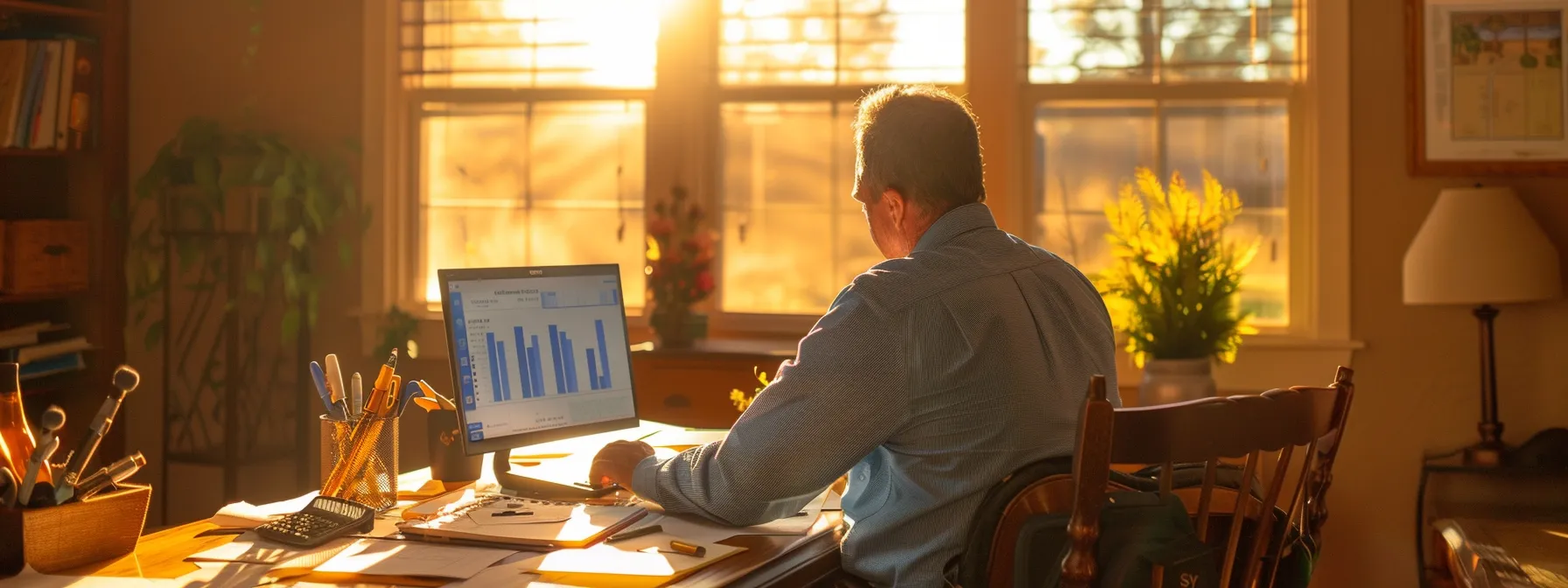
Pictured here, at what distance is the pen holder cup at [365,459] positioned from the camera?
1.90 m

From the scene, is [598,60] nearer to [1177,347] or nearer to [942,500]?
[1177,347]

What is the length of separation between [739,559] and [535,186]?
2846 millimetres

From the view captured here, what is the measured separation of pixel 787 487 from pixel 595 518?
33 centimetres

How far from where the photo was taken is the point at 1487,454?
343 cm

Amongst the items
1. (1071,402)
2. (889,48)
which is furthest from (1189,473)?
(889,48)

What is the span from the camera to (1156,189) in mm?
3414

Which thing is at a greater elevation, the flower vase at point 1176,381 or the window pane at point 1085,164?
the window pane at point 1085,164

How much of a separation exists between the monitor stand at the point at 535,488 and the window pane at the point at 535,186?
85.7 inches

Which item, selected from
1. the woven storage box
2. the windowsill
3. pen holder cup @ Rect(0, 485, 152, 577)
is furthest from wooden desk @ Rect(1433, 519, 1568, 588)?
the woven storage box

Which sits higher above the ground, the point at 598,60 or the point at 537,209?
the point at 598,60

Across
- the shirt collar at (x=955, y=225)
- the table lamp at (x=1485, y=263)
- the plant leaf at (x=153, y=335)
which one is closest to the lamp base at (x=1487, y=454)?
the table lamp at (x=1485, y=263)

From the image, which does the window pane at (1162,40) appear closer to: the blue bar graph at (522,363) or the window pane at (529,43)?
the window pane at (529,43)

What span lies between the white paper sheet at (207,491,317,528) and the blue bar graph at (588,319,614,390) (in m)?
0.50

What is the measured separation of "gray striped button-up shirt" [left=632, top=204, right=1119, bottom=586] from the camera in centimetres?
160
